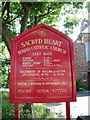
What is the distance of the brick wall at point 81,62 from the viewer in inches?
849

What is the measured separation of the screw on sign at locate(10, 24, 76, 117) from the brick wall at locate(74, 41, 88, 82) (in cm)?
1806

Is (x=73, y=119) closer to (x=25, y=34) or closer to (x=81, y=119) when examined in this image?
(x=81, y=119)

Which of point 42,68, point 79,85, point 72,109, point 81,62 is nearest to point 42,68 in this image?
point 42,68

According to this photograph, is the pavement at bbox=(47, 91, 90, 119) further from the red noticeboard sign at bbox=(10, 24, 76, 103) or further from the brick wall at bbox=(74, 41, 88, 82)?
the brick wall at bbox=(74, 41, 88, 82)

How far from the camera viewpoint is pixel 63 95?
379cm

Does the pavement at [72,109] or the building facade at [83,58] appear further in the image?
the building facade at [83,58]

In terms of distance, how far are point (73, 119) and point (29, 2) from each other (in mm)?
4876

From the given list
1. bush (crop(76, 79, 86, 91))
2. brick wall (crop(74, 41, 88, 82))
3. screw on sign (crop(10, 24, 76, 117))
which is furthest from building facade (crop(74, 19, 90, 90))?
screw on sign (crop(10, 24, 76, 117))

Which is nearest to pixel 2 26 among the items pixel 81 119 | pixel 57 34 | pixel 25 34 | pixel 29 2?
pixel 29 2

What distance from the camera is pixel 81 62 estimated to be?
21.9 metres

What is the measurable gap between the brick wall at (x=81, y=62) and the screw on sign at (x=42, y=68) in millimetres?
18064

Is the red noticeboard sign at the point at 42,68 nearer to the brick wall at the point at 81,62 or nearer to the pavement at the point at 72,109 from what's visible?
the pavement at the point at 72,109

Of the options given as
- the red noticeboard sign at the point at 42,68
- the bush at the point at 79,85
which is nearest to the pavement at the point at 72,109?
the red noticeboard sign at the point at 42,68

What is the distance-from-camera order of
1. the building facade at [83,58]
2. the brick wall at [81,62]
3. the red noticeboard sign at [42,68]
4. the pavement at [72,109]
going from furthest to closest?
the brick wall at [81,62], the building facade at [83,58], the pavement at [72,109], the red noticeboard sign at [42,68]
